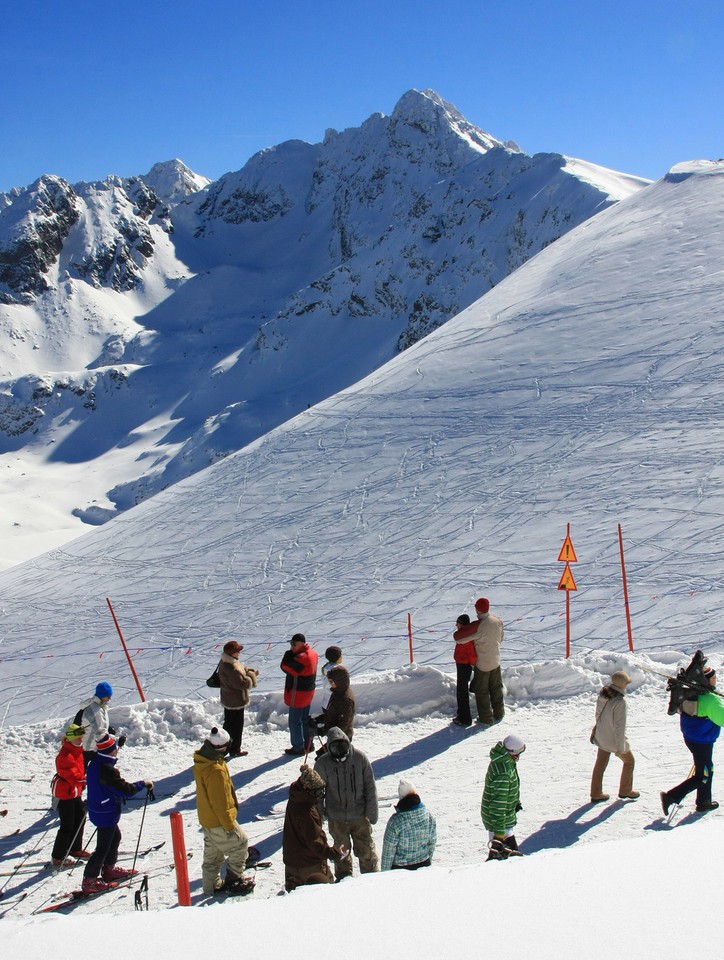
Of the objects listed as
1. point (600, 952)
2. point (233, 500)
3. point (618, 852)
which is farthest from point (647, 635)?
point (233, 500)

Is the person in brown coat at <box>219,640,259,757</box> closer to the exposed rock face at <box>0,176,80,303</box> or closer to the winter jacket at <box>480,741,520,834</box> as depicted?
the winter jacket at <box>480,741,520,834</box>

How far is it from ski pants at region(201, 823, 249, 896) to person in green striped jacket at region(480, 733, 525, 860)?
5.78 ft

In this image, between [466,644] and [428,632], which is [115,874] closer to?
[466,644]

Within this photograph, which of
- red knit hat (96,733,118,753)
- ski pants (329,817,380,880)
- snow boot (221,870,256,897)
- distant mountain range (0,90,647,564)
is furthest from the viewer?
distant mountain range (0,90,647,564)

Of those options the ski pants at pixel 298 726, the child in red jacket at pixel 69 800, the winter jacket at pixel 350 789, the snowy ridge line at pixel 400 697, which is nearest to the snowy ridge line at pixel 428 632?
the snowy ridge line at pixel 400 697

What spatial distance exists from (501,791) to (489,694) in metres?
3.18

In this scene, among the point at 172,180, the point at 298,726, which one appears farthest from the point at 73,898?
the point at 172,180

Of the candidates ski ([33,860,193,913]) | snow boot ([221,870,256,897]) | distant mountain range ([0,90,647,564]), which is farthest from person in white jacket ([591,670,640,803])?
distant mountain range ([0,90,647,564])

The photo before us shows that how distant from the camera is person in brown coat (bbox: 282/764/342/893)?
540 cm

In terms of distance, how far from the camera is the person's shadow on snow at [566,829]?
20.6 feet

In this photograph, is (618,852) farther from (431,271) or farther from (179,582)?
(431,271)

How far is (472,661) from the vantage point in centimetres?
880

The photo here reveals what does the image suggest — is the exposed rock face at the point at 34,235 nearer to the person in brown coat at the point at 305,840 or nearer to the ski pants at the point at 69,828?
the ski pants at the point at 69,828

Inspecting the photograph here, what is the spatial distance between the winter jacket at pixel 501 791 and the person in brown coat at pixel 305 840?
4.03 feet
